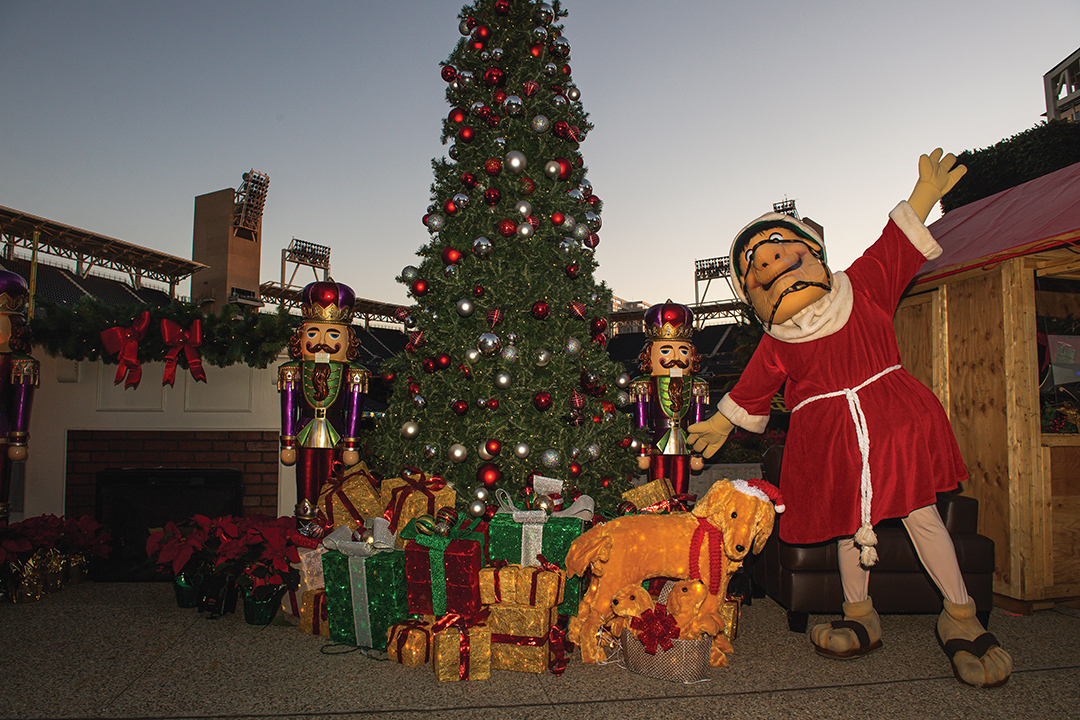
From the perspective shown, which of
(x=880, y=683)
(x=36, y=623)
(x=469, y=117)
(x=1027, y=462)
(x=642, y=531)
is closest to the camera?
(x=880, y=683)

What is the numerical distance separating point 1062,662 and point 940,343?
1988mm

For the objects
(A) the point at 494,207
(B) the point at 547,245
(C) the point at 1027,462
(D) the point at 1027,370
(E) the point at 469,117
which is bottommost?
(C) the point at 1027,462

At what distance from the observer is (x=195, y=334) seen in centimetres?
419

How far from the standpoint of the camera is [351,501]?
346cm

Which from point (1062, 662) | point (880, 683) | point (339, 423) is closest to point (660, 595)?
point (880, 683)

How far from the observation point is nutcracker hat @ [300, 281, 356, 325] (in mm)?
3830

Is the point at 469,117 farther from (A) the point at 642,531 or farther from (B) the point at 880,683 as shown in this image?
(B) the point at 880,683

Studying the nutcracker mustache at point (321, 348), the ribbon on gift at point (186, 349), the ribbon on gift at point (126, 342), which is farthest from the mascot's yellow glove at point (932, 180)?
the ribbon on gift at point (126, 342)

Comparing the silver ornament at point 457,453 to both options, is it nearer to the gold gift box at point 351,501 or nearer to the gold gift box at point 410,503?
the gold gift box at point 410,503

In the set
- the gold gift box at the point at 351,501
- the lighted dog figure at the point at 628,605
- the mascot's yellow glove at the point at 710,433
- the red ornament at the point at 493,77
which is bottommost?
the lighted dog figure at the point at 628,605

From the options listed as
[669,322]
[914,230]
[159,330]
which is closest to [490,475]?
[669,322]

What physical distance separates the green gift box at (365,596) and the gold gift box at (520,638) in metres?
0.49

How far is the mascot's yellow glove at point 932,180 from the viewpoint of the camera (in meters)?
2.62

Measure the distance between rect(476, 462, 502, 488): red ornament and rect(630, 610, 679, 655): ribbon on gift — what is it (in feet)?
4.28
